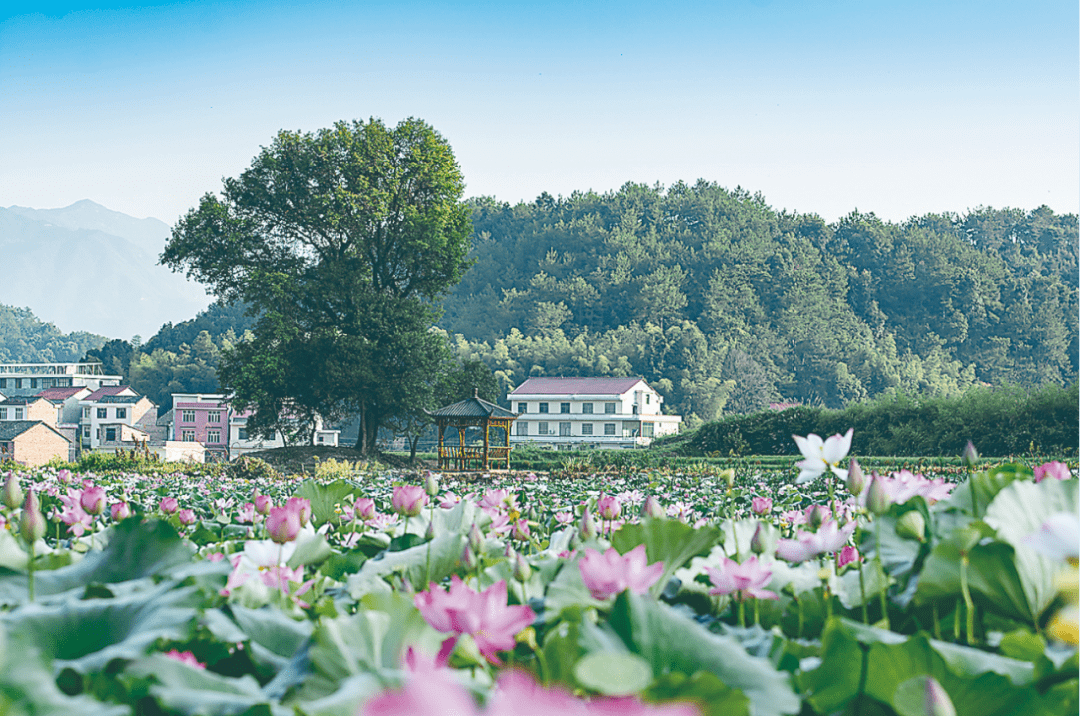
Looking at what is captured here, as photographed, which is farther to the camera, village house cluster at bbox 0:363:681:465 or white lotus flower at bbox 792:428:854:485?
village house cluster at bbox 0:363:681:465

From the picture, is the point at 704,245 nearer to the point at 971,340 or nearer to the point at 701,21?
the point at 971,340

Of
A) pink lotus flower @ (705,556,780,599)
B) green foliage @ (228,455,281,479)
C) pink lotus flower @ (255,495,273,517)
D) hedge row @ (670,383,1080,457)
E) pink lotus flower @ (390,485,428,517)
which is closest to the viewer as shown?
pink lotus flower @ (705,556,780,599)

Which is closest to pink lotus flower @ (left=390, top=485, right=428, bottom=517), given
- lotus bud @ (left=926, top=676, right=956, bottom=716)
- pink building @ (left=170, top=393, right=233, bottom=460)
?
lotus bud @ (left=926, top=676, right=956, bottom=716)

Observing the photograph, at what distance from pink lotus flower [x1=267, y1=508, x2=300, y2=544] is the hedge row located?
1957cm

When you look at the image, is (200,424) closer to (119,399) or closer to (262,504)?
(119,399)

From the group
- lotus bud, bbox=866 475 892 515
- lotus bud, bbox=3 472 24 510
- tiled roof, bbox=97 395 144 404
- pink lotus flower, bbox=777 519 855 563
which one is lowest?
pink lotus flower, bbox=777 519 855 563

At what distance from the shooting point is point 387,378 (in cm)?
2662

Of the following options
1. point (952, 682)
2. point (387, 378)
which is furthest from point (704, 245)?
point (952, 682)

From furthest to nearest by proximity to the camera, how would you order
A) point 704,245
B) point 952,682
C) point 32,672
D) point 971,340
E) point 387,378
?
point 704,245 < point 971,340 < point 387,378 < point 952,682 < point 32,672

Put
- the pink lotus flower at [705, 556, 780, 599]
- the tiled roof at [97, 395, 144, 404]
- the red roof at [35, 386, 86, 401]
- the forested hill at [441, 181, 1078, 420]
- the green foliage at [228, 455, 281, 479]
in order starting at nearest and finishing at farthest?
the pink lotus flower at [705, 556, 780, 599]
the green foliage at [228, 455, 281, 479]
the forested hill at [441, 181, 1078, 420]
the tiled roof at [97, 395, 144, 404]
the red roof at [35, 386, 86, 401]

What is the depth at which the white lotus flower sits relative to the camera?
1.76 m

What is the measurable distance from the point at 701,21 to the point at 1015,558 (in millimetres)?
3645

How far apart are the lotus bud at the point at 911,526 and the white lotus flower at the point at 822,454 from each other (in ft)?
1.25

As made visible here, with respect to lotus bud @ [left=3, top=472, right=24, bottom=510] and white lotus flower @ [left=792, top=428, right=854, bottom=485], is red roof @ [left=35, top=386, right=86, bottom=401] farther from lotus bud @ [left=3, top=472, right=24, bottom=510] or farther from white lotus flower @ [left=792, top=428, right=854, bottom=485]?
white lotus flower @ [left=792, top=428, right=854, bottom=485]
